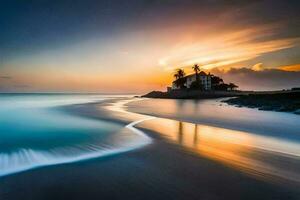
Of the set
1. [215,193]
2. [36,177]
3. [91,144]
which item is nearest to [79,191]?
[36,177]

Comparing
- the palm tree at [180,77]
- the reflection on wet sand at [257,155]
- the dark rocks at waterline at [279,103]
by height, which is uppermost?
the palm tree at [180,77]

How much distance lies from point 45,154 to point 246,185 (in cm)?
620

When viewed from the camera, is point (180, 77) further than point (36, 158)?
Yes

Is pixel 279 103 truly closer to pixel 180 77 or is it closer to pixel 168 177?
pixel 168 177

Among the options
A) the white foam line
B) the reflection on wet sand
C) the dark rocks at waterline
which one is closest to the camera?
the reflection on wet sand

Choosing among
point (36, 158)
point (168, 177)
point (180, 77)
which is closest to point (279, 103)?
point (168, 177)

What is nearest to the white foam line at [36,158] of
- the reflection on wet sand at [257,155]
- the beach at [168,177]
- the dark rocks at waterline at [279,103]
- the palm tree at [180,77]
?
the beach at [168,177]

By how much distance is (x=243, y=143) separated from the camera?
9.40 m

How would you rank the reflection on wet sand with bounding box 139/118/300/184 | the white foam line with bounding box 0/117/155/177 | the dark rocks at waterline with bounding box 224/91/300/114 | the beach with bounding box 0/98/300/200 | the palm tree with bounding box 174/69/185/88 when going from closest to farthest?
the beach with bounding box 0/98/300/200
the reflection on wet sand with bounding box 139/118/300/184
the white foam line with bounding box 0/117/155/177
the dark rocks at waterline with bounding box 224/91/300/114
the palm tree with bounding box 174/69/185/88

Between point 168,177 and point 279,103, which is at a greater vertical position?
point 279,103

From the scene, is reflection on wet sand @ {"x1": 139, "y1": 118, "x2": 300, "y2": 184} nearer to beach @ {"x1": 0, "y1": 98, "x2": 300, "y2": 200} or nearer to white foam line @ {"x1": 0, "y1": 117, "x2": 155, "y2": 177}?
beach @ {"x1": 0, "y1": 98, "x2": 300, "y2": 200}

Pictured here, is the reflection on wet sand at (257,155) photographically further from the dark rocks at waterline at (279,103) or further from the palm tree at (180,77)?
the palm tree at (180,77)

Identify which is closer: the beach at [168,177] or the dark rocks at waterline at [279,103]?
the beach at [168,177]

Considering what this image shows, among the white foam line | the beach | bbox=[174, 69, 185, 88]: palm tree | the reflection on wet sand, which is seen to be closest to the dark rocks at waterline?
the reflection on wet sand
